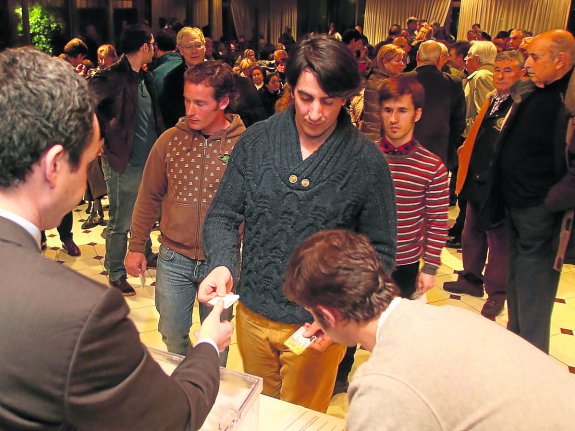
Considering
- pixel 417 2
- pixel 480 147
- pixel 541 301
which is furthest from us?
pixel 417 2

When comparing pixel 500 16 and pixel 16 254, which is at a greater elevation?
pixel 500 16

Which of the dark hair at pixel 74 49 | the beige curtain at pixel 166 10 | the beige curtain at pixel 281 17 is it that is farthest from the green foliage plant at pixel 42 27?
the beige curtain at pixel 281 17

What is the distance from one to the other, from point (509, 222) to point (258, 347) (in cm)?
180

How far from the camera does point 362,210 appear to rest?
5.74 feet

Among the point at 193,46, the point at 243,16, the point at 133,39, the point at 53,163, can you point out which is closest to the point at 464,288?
the point at 193,46

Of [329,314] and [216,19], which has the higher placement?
[216,19]

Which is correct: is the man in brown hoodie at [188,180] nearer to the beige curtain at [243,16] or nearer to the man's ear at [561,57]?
the man's ear at [561,57]

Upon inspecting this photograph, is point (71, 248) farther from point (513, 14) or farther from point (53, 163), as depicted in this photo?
point (513, 14)

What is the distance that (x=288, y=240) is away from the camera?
1714 mm

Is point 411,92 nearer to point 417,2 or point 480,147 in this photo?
point 480,147

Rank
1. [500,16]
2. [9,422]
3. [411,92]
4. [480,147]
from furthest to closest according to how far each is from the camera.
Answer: [500,16], [480,147], [411,92], [9,422]

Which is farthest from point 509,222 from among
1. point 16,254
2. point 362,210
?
point 16,254

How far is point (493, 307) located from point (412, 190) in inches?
65.1

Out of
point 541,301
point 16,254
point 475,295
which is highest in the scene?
point 16,254
